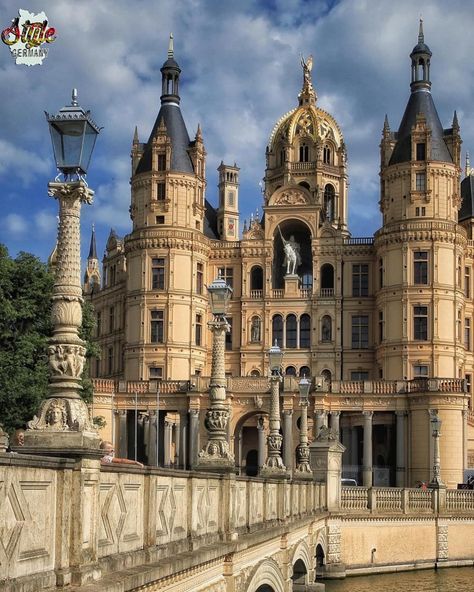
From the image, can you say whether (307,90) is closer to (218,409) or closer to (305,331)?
(305,331)

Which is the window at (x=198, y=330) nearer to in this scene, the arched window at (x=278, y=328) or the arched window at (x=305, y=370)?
the arched window at (x=278, y=328)

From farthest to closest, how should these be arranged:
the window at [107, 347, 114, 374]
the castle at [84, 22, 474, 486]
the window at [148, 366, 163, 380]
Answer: the window at [107, 347, 114, 374], the window at [148, 366, 163, 380], the castle at [84, 22, 474, 486]

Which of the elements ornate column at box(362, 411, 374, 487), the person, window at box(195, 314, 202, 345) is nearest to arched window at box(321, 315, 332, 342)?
window at box(195, 314, 202, 345)

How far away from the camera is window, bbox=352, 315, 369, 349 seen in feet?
254

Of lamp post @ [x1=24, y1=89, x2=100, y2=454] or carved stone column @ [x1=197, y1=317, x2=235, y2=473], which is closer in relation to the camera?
lamp post @ [x1=24, y1=89, x2=100, y2=454]

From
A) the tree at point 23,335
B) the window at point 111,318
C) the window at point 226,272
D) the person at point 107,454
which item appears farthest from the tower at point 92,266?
the person at point 107,454

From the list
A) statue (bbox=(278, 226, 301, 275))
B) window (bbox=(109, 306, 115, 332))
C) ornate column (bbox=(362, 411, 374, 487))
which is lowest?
→ ornate column (bbox=(362, 411, 374, 487))

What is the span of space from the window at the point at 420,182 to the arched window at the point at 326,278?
348 inches

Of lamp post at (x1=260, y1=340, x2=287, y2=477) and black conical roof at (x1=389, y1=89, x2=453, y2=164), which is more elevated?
black conical roof at (x1=389, y1=89, x2=453, y2=164)

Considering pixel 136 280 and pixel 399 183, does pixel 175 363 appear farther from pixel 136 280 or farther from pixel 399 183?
pixel 399 183

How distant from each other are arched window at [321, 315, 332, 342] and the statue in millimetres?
4087

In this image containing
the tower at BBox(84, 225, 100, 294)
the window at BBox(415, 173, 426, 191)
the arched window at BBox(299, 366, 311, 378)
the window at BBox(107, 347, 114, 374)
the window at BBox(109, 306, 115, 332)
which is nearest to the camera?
the window at BBox(415, 173, 426, 191)

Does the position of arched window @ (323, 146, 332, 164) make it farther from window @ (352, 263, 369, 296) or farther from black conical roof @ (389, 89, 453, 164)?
window @ (352, 263, 369, 296)

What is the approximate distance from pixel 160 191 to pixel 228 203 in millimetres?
16312
